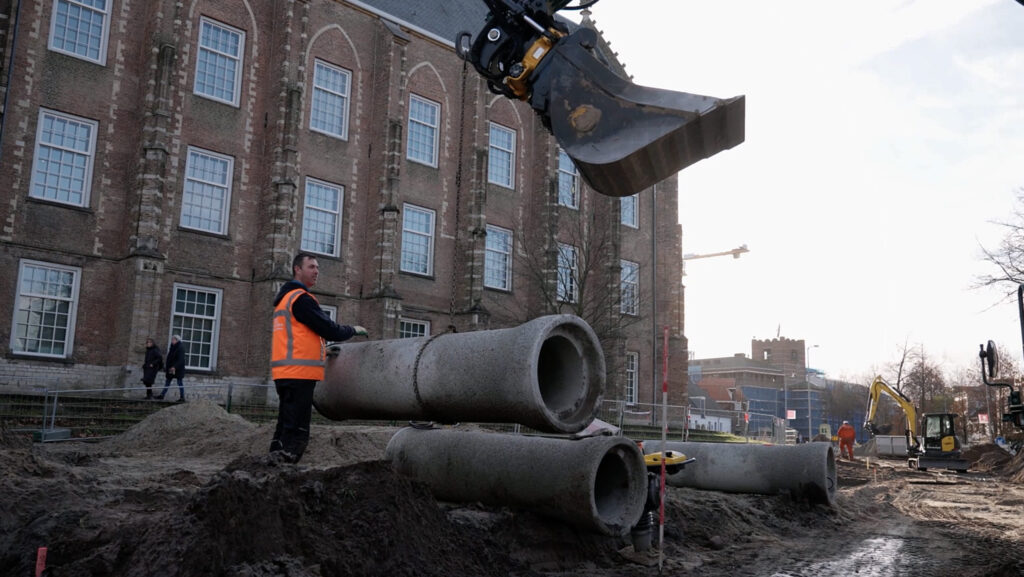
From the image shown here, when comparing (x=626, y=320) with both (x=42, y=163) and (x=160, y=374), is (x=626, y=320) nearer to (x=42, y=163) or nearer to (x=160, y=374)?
(x=160, y=374)

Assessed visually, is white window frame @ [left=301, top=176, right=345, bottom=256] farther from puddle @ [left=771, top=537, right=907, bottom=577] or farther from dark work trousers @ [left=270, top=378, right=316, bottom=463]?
puddle @ [left=771, top=537, right=907, bottom=577]

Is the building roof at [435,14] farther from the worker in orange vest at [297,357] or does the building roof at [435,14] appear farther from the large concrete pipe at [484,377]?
the large concrete pipe at [484,377]

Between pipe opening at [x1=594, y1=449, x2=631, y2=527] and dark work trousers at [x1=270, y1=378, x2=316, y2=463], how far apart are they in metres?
2.56

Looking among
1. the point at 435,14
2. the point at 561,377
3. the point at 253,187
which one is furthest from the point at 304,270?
the point at 435,14

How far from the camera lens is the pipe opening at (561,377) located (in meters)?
6.20

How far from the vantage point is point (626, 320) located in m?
33.5

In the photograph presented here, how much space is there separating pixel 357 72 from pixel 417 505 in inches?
951

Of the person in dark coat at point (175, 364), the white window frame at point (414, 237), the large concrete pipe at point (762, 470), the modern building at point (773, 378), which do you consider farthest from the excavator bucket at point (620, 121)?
the modern building at point (773, 378)

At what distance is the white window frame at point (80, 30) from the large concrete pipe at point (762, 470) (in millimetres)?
18993

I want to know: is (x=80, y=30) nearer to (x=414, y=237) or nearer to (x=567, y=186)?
(x=414, y=237)

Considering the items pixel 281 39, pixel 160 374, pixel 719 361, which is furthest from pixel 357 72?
pixel 719 361

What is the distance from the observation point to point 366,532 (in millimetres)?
5094

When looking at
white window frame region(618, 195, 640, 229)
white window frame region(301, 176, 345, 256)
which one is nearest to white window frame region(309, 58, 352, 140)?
white window frame region(301, 176, 345, 256)

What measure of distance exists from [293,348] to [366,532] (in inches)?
85.8
